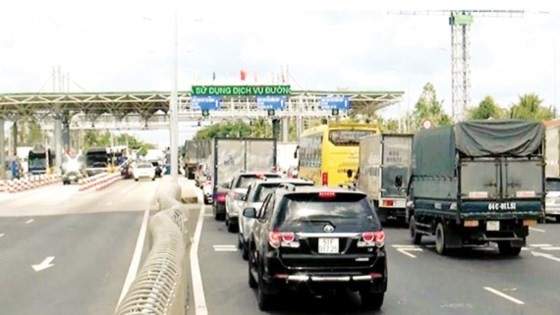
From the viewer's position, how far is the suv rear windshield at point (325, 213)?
1211 cm

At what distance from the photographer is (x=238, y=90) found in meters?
67.4

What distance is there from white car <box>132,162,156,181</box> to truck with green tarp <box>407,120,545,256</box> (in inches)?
2453

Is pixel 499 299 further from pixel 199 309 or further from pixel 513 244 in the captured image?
pixel 513 244

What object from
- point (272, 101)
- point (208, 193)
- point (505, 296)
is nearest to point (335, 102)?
point (272, 101)

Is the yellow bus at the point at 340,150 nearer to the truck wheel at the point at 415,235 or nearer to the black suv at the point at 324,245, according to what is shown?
the truck wheel at the point at 415,235

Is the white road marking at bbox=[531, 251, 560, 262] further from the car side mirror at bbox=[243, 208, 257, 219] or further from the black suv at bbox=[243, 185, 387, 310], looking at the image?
the black suv at bbox=[243, 185, 387, 310]

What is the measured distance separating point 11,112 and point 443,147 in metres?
66.1

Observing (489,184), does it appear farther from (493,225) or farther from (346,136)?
(346,136)

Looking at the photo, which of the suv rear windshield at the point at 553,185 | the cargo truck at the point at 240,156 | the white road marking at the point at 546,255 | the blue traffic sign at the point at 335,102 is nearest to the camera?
the white road marking at the point at 546,255

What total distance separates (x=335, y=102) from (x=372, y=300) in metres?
57.4

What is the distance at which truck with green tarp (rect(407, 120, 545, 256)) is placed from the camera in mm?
19875

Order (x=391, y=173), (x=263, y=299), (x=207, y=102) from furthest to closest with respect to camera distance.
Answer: (x=207, y=102) < (x=391, y=173) < (x=263, y=299)

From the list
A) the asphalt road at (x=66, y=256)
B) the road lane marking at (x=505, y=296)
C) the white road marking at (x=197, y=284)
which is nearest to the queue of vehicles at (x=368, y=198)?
the white road marking at (x=197, y=284)

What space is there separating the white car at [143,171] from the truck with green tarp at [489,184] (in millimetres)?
62309
